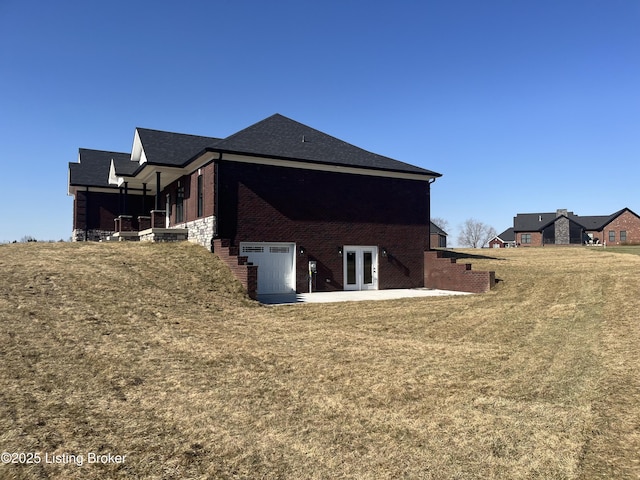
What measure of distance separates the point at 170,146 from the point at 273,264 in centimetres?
964

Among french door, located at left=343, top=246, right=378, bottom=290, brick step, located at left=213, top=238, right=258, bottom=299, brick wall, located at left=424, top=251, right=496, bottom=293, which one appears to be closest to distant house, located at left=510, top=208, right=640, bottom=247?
brick wall, located at left=424, top=251, right=496, bottom=293

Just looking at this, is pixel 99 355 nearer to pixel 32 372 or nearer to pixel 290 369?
pixel 32 372

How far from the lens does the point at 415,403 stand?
224 inches

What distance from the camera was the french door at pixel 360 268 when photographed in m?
19.8

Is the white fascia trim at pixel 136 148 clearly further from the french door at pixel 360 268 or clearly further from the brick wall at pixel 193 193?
the french door at pixel 360 268

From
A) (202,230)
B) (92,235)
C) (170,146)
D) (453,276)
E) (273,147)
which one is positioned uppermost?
(170,146)

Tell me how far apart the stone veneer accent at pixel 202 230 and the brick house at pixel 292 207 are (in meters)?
0.05

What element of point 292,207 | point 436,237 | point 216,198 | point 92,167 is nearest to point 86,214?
point 92,167

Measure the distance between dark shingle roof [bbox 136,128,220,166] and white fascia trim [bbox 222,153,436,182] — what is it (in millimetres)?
3504

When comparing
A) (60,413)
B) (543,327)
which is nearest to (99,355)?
(60,413)

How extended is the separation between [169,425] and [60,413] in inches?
54.3

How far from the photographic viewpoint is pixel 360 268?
A: 20062 mm

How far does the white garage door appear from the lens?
59.3ft

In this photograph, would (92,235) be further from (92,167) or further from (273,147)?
(273,147)
